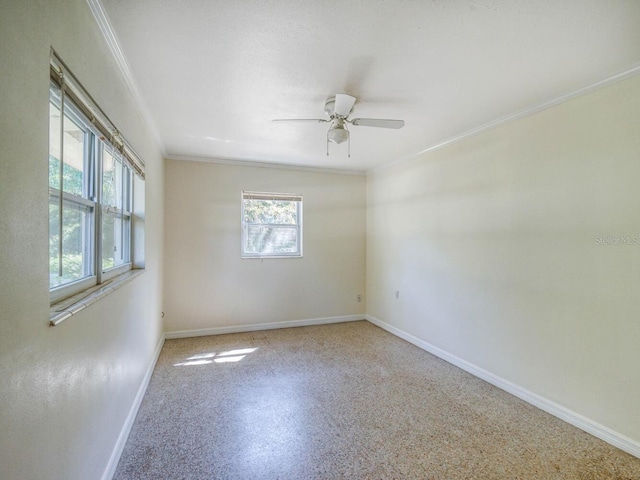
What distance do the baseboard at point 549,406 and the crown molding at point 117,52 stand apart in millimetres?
3760

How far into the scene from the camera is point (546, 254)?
2.46 meters

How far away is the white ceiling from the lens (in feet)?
4.96

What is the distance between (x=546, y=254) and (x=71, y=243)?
123 inches

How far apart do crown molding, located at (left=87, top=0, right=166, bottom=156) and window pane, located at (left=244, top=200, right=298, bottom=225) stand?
1.84 m

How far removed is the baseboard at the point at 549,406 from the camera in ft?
6.60

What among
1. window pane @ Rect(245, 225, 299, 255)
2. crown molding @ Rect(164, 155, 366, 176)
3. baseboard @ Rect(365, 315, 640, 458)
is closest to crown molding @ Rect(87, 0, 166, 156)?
crown molding @ Rect(164, 155, 366, 176)

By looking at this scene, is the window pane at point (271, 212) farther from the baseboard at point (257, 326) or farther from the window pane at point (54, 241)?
the window pane at point (54, 241)

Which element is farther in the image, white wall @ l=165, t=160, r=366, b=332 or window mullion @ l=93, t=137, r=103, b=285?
→ white wall @ l=165, t=160, r=366, b=332

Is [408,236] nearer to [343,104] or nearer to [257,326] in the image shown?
[343,104]

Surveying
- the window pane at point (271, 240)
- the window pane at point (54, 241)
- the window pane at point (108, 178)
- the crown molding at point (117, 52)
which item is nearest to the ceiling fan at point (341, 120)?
the crown molding at point (117, 52)

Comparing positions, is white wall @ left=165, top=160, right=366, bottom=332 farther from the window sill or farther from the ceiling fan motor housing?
the window sill

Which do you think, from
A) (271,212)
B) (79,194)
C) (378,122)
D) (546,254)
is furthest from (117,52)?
(546,254)

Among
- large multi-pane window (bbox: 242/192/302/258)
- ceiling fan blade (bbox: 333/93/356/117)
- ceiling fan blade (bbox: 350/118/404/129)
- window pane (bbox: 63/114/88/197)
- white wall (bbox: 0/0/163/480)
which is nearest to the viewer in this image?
white wall (bbox: 0/0/163/480)

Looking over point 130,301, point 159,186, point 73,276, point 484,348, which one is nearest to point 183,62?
point 73,276
